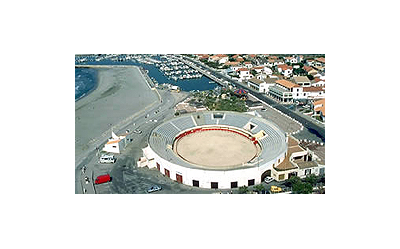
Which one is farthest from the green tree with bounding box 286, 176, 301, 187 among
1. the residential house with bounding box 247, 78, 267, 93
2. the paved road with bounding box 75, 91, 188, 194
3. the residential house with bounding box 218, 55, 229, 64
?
the residential house with bounding box 218, 55, 229, 64

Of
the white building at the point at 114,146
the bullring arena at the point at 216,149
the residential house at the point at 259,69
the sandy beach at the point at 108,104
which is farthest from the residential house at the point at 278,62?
the white building at the point at 114,146

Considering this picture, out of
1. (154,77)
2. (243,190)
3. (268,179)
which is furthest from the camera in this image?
(154,77)

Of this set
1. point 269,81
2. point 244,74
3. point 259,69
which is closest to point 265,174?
point 269,81

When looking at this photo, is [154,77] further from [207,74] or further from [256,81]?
[256,81]

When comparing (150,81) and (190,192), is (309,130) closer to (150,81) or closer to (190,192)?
(190,192)

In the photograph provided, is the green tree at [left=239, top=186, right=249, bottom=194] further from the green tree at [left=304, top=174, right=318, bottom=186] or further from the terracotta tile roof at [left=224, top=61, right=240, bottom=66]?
the terracotta tile roof at [left=224, top=61, right=240, bottom=66]

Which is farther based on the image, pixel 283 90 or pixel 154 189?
pixel 283 90

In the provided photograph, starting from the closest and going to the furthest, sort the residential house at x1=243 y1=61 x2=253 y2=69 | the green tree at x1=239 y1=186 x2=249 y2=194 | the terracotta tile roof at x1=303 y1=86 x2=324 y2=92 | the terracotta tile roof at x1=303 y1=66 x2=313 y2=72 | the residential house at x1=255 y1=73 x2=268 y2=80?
the green tree at x1=239 y1=186 x2=249 y2=194 < the terracotta tile roof at x1=303 y1=86 x2=324 y2=92 < the residential house at x1=255 y1=73 x2=268 y2=80 < the terracotta tile roof at x1=303 y1=66 x2=313 y2=72 < the residential house at x1=243 y1=61 x2=253 y2=69

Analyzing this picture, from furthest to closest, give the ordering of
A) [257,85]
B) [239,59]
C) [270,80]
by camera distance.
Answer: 1. [239,59]
2. [270,80]
3. [257,85]
